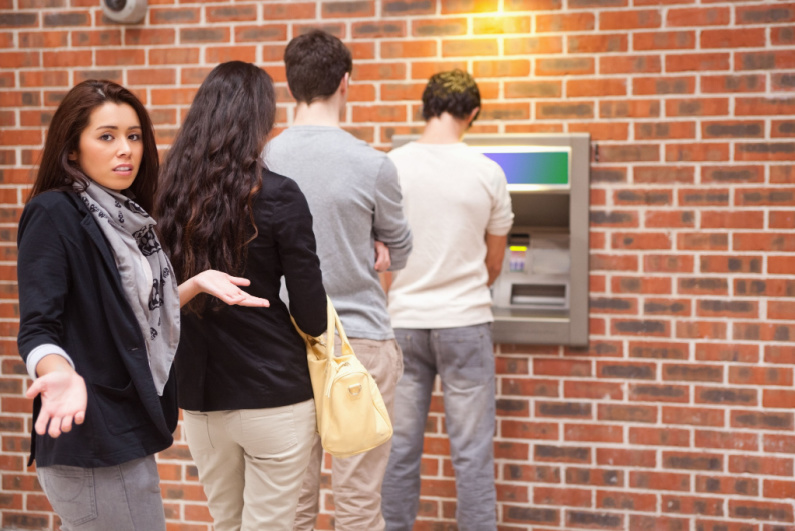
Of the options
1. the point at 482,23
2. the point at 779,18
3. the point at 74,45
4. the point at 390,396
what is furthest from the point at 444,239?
the point at 74,45

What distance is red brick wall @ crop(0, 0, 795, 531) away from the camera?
10.7 feet

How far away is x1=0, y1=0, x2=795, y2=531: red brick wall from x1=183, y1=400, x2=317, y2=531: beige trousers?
155 centimetres

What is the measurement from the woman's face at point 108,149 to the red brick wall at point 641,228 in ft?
6.45

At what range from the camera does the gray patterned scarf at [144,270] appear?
161 cm

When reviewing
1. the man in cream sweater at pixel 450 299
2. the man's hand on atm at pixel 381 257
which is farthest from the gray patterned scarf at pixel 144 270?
the man in cream sweater at pixel 450 299

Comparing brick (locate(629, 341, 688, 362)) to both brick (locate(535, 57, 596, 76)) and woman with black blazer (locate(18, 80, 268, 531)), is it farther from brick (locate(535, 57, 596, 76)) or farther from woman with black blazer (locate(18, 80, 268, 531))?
woman with black blazer (locate(18, 80, 268, 531))

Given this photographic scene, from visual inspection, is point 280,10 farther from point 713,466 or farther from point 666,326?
point 713,466

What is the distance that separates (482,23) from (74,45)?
72.6 inches

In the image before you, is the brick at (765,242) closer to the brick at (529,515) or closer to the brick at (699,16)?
the brick at (699,16)

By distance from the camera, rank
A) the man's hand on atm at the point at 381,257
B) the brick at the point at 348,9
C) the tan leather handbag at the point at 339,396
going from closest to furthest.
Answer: the tan leather handbag at the point at 339,396 < the man's hand on atm at the point at 381,257 < the brick at the point at 348,9

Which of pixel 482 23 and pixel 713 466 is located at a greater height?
pixel 482 23

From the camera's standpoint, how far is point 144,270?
1685mm

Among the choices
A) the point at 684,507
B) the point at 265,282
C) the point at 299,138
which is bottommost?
the point at 684,507

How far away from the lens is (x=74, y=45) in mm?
3771
